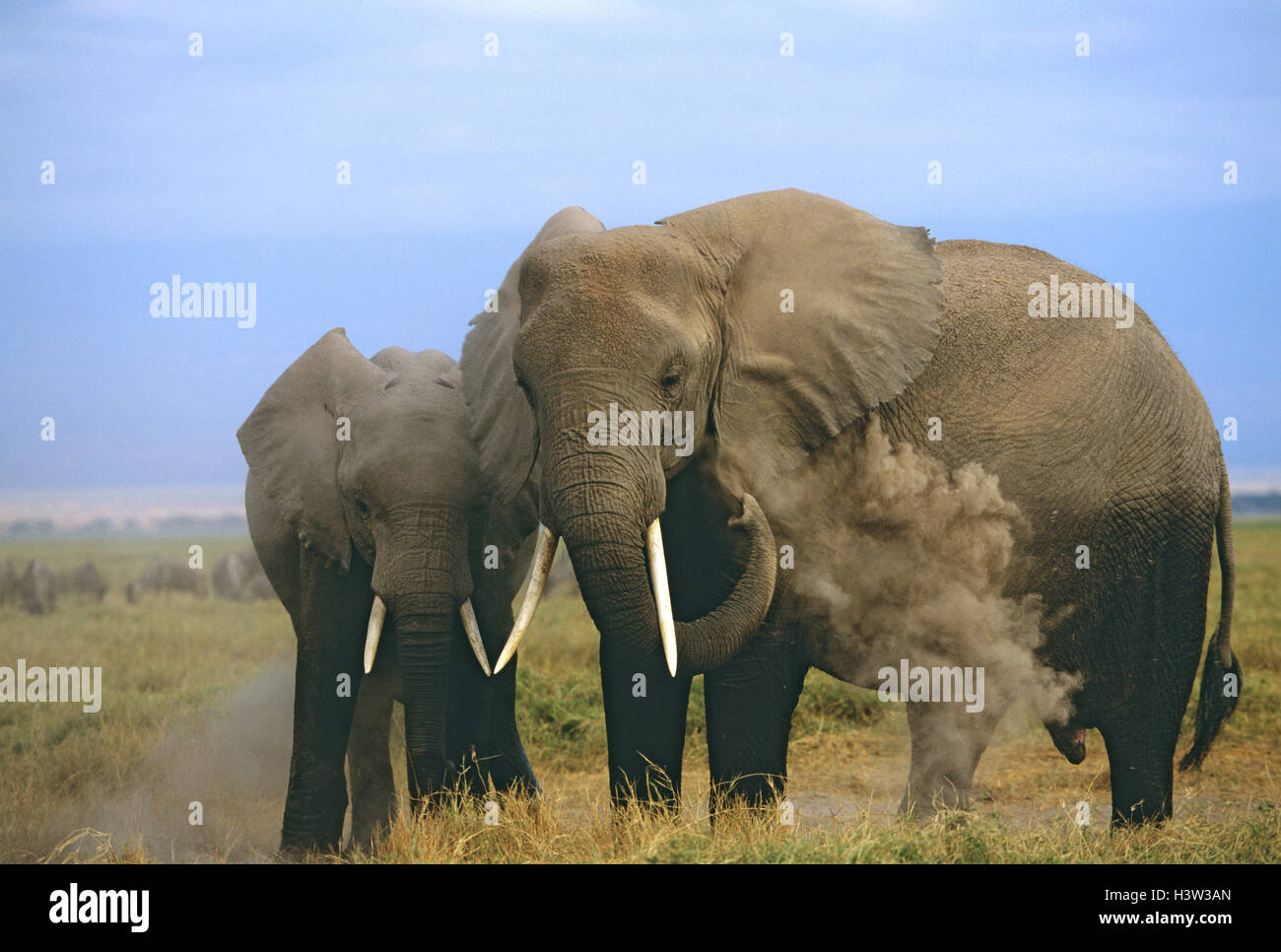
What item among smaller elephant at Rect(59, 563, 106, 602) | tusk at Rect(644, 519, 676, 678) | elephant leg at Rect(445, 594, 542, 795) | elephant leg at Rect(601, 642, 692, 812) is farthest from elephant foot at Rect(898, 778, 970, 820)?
smaller elephant at Rect(59, 563, 106, 602)

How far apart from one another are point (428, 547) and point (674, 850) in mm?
1988

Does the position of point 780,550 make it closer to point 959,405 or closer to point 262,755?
point 959,405

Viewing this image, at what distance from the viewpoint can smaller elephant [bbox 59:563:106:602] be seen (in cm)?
2662

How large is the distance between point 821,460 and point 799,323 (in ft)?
2.06

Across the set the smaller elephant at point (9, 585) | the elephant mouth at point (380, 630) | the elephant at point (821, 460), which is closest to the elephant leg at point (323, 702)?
the elephant mouth at point (380, 630)

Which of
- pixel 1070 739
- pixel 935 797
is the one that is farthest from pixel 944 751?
pixel 1070 739

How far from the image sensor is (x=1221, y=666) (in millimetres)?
7516

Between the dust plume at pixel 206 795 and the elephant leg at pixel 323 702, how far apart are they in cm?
39

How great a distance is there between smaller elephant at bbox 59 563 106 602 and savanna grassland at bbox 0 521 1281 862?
11.4 m

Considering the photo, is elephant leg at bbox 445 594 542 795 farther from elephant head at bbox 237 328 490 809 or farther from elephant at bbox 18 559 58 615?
elephant at bbox 18 559 58 615

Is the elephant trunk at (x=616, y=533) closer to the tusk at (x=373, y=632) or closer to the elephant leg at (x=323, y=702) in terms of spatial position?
the tusk at (x=373, y=632)

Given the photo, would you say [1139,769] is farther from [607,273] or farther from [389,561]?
[389,561]

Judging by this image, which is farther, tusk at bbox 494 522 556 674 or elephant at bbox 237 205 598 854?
elephant at bbox 237 205 598 854

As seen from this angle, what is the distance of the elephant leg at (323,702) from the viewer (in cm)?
751
